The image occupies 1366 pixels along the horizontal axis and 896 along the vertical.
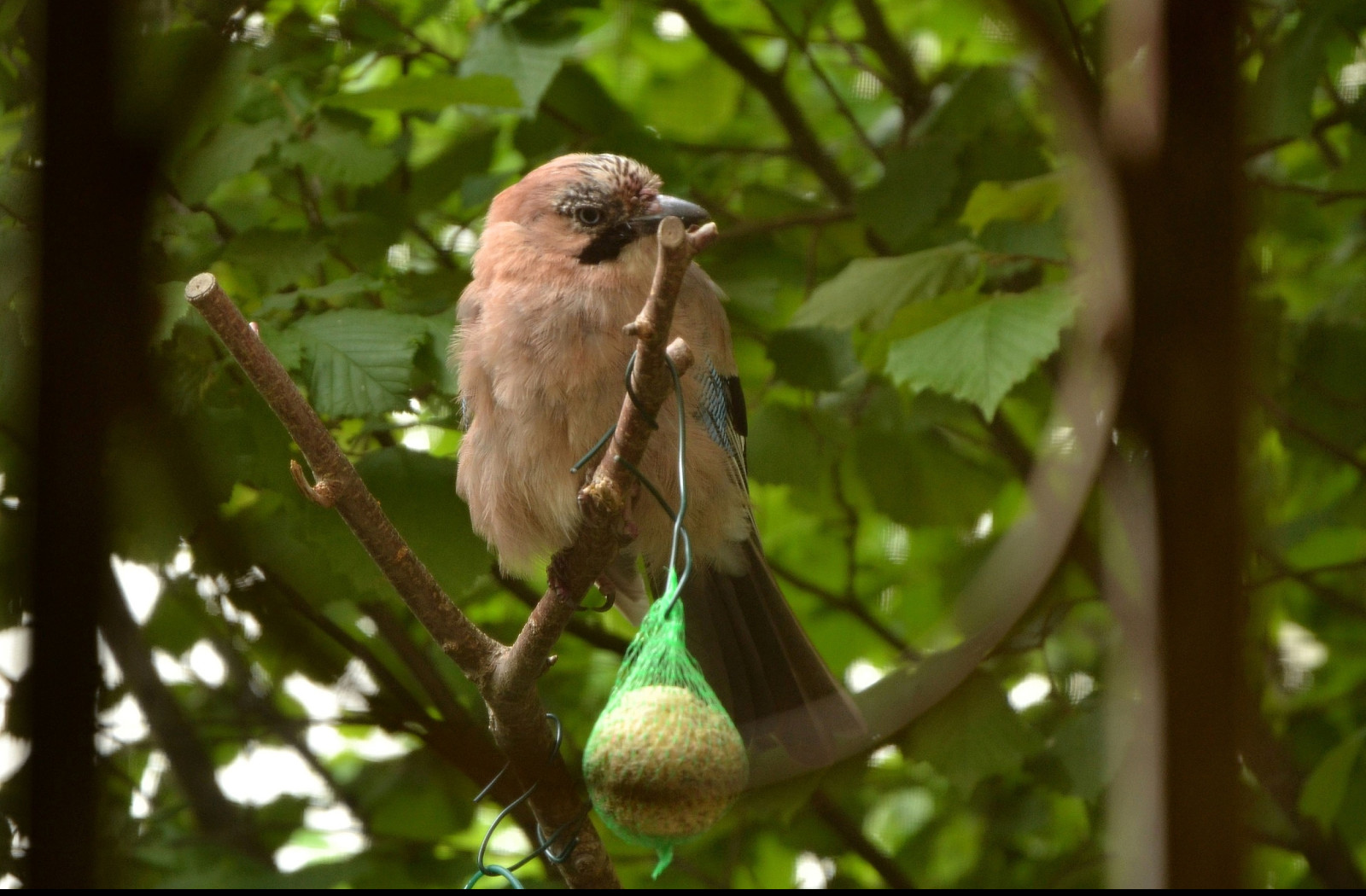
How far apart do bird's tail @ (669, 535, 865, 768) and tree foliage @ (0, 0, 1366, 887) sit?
124mm

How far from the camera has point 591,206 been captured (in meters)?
3.28

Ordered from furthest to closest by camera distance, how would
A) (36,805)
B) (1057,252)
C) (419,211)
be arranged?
(419,211) < (1057,252) < (36,805)

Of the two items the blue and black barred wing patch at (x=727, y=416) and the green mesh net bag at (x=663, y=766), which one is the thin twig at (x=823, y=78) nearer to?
the blue and black barred wing patch at (x=727, y=416)

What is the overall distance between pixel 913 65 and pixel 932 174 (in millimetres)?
892

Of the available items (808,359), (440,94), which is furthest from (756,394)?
(440,94)

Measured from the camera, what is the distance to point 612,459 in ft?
7.17

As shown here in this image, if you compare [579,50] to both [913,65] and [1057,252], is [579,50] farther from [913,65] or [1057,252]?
[1057,252]

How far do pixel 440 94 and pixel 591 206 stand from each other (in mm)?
470

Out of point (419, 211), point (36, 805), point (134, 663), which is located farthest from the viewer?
point (419, 211)

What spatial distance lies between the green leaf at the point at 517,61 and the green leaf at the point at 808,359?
90 centimetres

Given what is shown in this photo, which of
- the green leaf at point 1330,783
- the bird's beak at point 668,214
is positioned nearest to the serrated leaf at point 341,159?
the bird's beak at point 668,214

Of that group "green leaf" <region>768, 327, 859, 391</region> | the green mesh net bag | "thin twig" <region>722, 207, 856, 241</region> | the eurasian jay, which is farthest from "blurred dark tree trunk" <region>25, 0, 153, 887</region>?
"thin twig" <region>722, 207, 856, 241</region>

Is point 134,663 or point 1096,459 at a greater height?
point 1096,459

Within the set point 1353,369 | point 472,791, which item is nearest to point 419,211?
point 472,791
